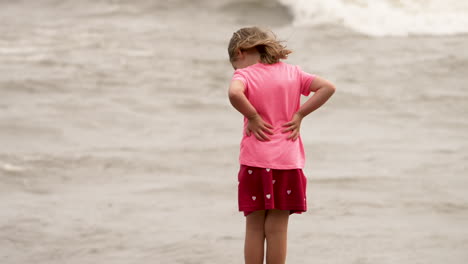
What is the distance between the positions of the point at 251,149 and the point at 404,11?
11.9 metres

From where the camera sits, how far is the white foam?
13672mm

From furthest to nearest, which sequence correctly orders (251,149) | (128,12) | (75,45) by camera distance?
(128,12) → (75,45) → (251,149)

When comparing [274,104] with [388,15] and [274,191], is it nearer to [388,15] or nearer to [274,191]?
[274,191]

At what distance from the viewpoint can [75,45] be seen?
12.9 meters

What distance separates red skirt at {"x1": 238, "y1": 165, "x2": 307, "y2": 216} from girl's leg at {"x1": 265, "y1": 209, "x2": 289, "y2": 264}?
0.09 metres

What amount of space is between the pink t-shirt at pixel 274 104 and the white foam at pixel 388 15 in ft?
32.6

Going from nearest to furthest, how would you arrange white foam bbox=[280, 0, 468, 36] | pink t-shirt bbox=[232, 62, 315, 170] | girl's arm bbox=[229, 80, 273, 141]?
girl's arm bbox=[229, 80, 273, 141] < pink t-shirt bbox=[232, 62, 315, 170] < white foam bbox=[280, 0, 468, 36]

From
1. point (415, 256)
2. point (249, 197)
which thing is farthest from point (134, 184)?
point (249, 197)

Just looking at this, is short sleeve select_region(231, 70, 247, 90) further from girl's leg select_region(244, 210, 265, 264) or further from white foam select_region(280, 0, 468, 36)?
white foam select_region(280, 0, 468, 36)

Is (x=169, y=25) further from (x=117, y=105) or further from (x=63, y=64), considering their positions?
(x=117, y=105)

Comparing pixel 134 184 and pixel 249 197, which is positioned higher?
pixel 249 197

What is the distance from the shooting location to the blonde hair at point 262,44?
12.1 feet

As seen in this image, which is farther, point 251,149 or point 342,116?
point 342,116

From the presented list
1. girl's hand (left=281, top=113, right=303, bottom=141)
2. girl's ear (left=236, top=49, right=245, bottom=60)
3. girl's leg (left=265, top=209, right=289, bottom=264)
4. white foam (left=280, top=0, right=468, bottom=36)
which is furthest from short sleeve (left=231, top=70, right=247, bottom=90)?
white foam (left=280, top=0, right=468, bottom=36)
